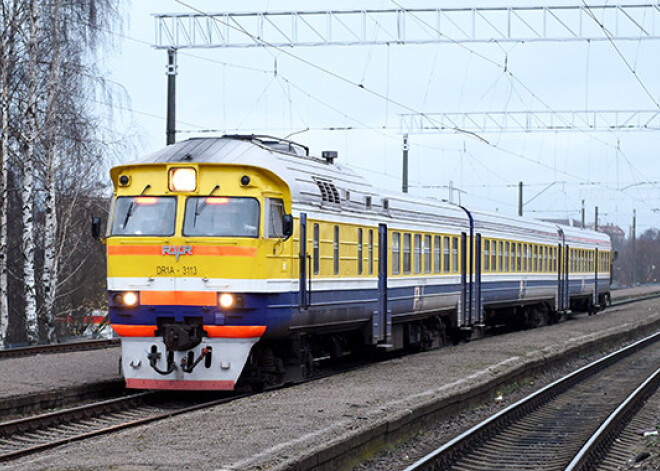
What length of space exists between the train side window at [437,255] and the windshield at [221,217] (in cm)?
871

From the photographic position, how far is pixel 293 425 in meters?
11.2

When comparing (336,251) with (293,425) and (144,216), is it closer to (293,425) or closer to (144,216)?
(144,216)

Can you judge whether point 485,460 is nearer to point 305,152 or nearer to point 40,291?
point 305,152

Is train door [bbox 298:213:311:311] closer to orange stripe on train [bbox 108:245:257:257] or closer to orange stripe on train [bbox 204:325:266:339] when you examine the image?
orange stripe on train [bbox 108:245:257:257]

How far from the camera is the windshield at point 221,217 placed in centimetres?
1420

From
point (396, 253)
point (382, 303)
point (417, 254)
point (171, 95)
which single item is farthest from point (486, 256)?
point (171, 95)

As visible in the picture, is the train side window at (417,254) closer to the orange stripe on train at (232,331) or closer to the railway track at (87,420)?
the railway track at (87,420)

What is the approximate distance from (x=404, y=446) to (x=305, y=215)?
472cm

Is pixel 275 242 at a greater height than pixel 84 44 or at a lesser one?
lesser

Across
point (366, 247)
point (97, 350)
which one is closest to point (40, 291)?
point (97, 350)

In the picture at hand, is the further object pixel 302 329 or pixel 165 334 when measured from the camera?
pixel 302 329

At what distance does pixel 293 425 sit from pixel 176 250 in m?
3.79

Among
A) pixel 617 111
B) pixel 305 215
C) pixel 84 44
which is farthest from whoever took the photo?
pixel 617 111

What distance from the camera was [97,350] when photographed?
20281mm
